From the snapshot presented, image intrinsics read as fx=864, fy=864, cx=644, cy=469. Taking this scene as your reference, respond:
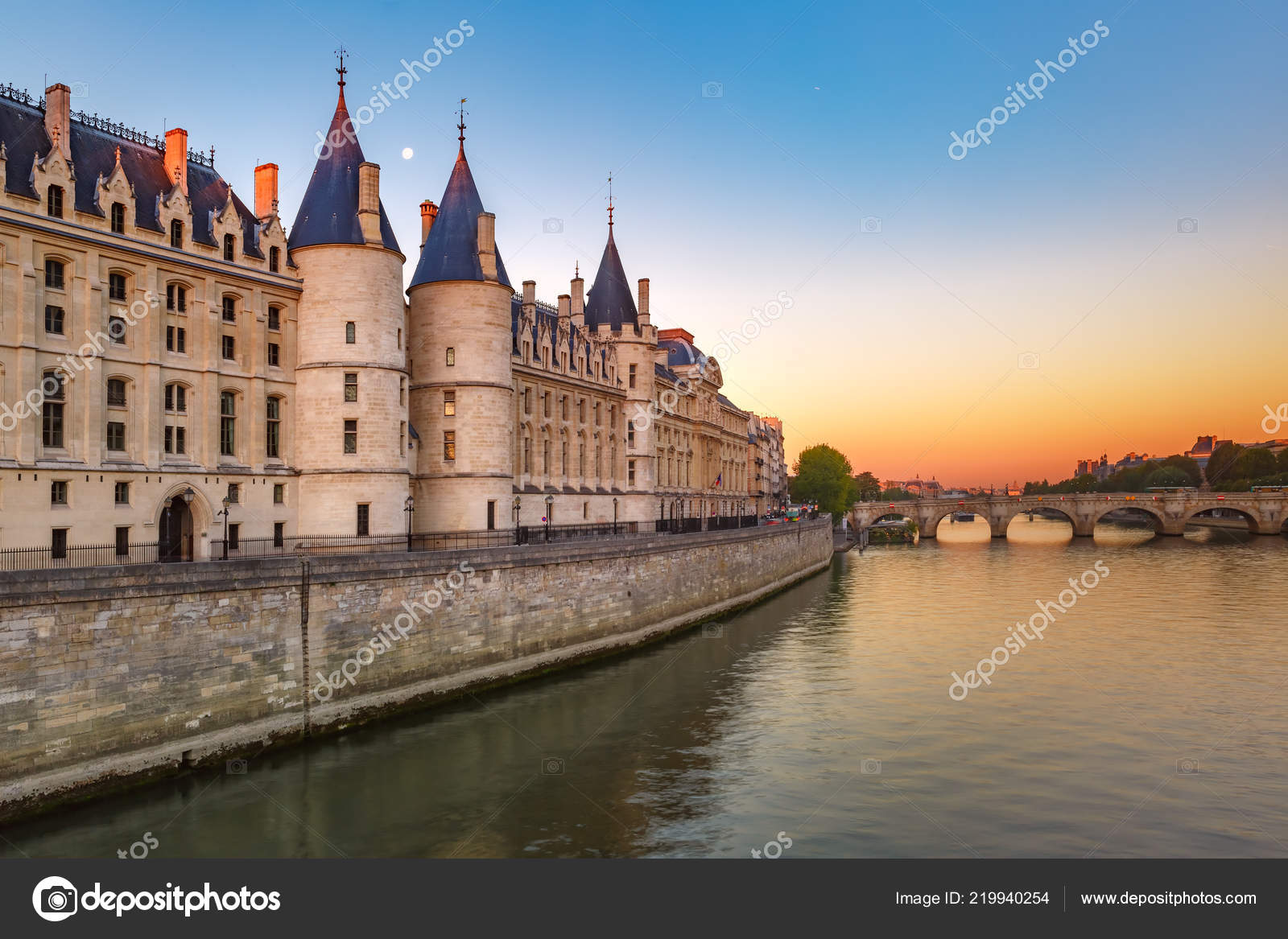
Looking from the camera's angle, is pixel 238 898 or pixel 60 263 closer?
pixel 238 898

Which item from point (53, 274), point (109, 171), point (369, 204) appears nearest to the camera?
point (53, 274)

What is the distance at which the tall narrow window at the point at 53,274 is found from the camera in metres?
25.1

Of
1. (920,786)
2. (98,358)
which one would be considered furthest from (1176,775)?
(98,358)

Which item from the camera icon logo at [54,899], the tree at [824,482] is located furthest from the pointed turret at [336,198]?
the tree at [824,482]

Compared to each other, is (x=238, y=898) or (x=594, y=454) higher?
(x=594, y=454)

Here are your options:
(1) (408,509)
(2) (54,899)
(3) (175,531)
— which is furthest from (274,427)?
(2) (54,899)

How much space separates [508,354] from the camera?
128 ft

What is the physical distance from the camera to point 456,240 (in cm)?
3806

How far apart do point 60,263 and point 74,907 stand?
64.1 ft

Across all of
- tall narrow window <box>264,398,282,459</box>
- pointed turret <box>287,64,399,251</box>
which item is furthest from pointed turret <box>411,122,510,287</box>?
tall narrow window <box>264,398,282,459</box>

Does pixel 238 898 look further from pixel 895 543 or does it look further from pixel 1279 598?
pixel 895 543

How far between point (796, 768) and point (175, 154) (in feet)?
95.9

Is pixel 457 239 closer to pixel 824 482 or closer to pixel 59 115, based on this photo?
pixel 59 115

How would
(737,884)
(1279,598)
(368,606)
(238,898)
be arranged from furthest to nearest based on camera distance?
1. (1279,598)
2. (368,606)
3. (737,884)
4. (238,898)
